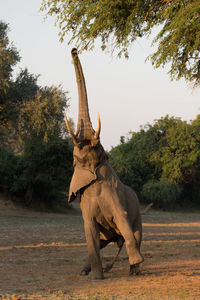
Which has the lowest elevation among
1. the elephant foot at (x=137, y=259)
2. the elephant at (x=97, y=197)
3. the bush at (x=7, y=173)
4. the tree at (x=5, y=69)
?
the elephant foot at (x=137, y=259)

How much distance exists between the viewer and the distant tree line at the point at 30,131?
24.0 m

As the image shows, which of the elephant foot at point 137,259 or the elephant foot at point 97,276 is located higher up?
the elephant foot at point 137,259

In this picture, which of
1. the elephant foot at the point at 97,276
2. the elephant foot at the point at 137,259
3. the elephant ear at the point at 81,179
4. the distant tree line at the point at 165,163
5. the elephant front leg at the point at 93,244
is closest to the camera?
the elephant foot at the point at 137,259

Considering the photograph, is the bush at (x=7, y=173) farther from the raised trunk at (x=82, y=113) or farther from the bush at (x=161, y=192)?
the raised trunk at (x=82, y=113)

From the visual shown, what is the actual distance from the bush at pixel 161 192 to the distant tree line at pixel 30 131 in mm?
10619

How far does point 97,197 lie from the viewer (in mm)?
8344

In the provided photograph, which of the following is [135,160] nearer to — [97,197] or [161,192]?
[161,192]

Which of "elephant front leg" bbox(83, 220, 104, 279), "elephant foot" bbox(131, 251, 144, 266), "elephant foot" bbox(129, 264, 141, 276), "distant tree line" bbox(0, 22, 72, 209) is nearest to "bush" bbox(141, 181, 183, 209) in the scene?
"distant tree line" bbox(0, 22, 72, 209)

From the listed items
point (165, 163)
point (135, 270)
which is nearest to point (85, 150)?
point (135, 270)

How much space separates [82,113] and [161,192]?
3229 cm

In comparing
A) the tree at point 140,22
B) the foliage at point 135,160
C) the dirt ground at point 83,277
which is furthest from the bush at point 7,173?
the tree at point 140,22

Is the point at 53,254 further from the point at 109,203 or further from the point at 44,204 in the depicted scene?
the point at 44,204

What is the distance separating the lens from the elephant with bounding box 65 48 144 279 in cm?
816

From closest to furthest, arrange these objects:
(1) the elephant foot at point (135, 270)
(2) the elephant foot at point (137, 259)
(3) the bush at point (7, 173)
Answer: (2) the elephant foot at point (137, 259)
(1) the elephant foot at point (135, 270)
(3) the bush at point (7, 173)
